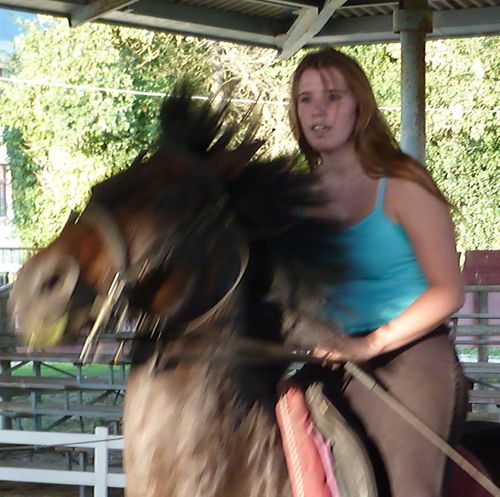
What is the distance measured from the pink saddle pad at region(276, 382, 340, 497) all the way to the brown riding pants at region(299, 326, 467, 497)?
93mm

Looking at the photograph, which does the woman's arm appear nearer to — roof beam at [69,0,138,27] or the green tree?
roof beam at [69,0,138,27]

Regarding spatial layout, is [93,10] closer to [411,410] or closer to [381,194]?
[381,194]

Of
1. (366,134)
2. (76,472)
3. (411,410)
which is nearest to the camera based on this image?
(411,410)

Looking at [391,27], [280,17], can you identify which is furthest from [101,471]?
A: [391,27]

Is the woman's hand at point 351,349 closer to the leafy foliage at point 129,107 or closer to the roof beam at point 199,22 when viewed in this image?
the roof beam at point 199,22

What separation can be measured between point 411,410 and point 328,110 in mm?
769

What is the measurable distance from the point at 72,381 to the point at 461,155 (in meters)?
13.4

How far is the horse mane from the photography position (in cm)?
204

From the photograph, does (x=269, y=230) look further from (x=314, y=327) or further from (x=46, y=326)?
(x=46, y=326)

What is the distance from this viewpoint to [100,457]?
5.67 meters

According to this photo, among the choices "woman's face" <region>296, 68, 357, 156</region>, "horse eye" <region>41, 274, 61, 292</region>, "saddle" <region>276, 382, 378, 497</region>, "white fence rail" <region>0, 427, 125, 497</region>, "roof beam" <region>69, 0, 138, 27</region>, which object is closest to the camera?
"horse eye" <region>41, 274, 61, 292</region>

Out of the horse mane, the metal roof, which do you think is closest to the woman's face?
the horse mane

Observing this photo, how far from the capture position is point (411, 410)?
2070mm

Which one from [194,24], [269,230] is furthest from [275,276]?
[194,24]
